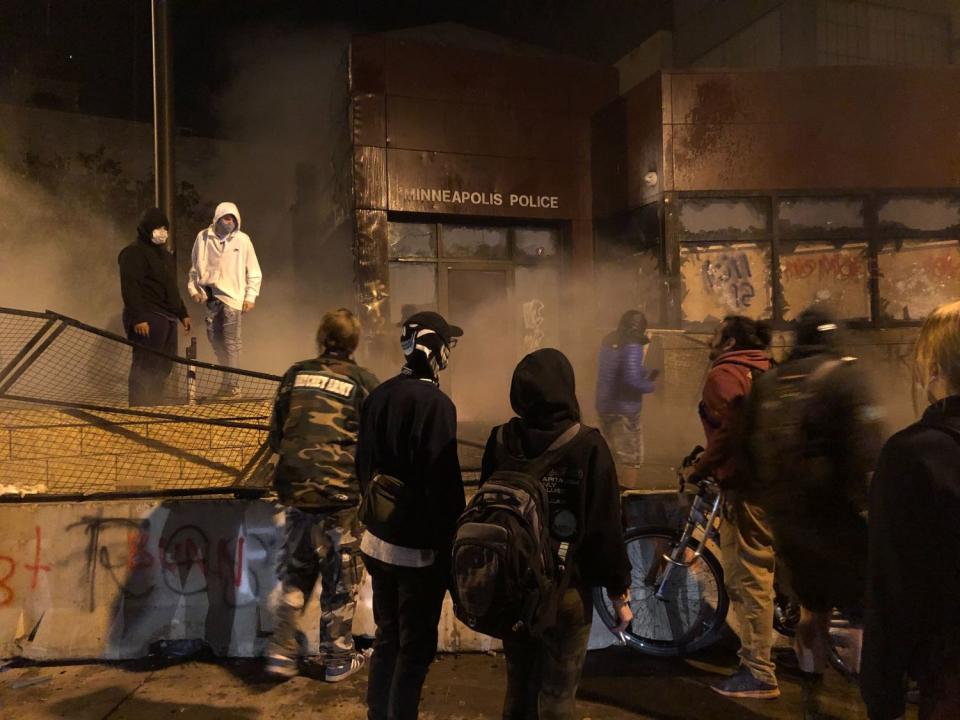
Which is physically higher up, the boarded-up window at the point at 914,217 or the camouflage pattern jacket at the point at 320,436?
the boarded-up window at the point at 914,217

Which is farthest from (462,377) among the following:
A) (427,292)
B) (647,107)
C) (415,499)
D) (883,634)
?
(883,634)

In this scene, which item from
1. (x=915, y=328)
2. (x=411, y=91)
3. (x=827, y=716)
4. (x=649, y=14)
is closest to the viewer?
(x=827, y=716)

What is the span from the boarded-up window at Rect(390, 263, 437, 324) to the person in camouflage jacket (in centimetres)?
586

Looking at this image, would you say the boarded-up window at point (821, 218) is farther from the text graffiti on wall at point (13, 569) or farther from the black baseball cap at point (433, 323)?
the text graffiti on wall at point (13, 569)

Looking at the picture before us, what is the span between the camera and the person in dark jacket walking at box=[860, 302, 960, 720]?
5.48 ft

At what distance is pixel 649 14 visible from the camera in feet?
44.6

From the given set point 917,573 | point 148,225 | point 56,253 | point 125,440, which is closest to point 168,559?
point 125,440

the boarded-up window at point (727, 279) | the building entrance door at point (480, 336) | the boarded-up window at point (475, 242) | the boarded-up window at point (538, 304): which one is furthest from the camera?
the boarded-up window at point (538, 304)

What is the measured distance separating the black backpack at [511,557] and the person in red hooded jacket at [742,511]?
Answer: 152 centimetres

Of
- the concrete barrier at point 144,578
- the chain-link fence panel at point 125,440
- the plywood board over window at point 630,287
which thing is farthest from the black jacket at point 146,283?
the plywood board over window at point 630,287

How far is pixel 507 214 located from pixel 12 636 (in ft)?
26.0

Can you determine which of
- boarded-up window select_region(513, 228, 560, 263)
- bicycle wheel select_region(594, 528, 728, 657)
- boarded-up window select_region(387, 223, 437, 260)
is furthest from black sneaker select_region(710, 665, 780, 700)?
boarded-up window select_region(513, 228, 560, 263)

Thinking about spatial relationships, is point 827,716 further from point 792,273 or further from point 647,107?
point 647,107

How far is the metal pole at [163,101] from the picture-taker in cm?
805
